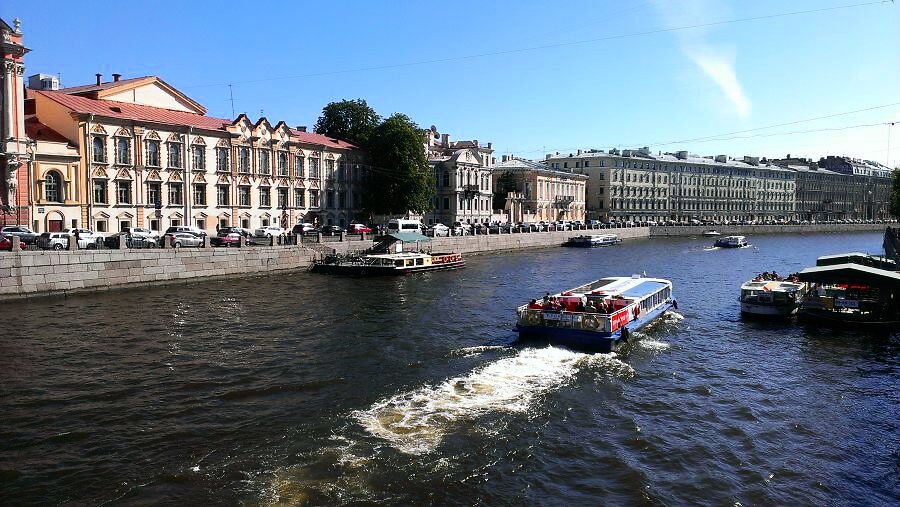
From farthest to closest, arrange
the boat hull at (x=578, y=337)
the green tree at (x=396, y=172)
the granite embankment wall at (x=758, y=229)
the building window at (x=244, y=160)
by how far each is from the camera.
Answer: the granite embankment wall at (x=758, y=229)
the green tree at (x=396, y=172)
the building window at (x=244, y=160)
the boat hull at (x=578, y=337)

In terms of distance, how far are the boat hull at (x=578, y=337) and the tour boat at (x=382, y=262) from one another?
22692 mm

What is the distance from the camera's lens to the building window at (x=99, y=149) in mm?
45516

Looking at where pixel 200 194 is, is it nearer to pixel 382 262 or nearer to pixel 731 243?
pixel 382 262

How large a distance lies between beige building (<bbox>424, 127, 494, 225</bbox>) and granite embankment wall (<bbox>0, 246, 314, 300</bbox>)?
43.1 m

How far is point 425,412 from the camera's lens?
14.4 metres

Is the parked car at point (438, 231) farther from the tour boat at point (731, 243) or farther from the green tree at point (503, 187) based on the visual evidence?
the tour boat at point (731, 243)

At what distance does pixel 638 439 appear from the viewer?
44.3 ft

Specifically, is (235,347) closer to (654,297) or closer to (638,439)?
(638,439)

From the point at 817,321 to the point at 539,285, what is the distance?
16.2 m

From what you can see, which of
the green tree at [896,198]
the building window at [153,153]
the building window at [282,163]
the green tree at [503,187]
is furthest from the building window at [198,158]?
the green tree at [896,198]

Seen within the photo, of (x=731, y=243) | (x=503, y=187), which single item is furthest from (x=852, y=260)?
(x=503, y=187)

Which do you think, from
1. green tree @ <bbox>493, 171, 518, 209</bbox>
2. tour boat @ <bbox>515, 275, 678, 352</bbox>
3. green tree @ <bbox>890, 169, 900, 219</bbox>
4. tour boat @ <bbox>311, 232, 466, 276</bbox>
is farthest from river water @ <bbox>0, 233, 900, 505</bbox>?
green tree @ <bbox>493, 171, 518, 209</bbox>

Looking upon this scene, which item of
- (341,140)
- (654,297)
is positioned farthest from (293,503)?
(341,140)

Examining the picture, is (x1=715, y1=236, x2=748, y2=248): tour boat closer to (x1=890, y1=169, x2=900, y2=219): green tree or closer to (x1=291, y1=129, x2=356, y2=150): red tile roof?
(x1=890, y1=169, x2=900, y2=219): green tree
